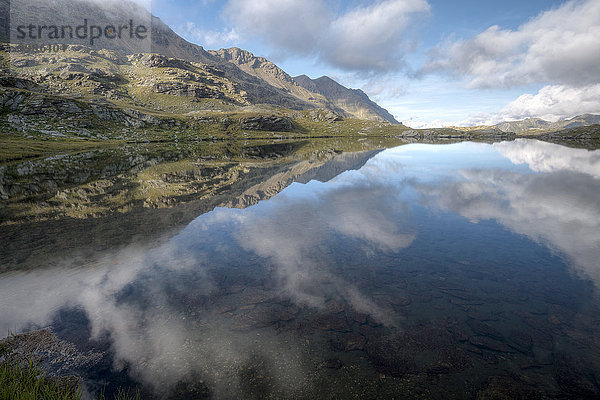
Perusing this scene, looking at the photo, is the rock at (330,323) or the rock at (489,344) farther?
the rock at (330,323)

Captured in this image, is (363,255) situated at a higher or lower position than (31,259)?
higher

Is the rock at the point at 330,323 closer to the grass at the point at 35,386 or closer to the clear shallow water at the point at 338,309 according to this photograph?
the clear shallow water at the point at 338,309

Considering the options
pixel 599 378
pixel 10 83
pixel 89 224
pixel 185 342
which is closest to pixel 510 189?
pixel 599 378

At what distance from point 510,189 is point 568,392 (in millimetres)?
37532

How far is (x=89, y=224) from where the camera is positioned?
25.1m

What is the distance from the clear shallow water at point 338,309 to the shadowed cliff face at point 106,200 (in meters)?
3.77

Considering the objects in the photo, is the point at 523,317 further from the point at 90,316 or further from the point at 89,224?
the point at 89,224

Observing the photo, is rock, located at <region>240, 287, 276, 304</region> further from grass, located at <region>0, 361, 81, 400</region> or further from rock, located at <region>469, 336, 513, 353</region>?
rock, located at <region>469, 336, 513, 353</region>

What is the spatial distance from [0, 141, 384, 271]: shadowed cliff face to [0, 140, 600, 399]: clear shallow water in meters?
3.77

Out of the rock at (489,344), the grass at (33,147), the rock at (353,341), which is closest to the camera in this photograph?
the rock at (489,344)

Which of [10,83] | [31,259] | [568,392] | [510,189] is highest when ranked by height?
[10,83]

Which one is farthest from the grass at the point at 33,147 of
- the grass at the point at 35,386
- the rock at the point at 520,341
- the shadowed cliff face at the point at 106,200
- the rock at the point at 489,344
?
the rock at the point at 520,341

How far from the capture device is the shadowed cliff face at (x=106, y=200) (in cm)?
2141

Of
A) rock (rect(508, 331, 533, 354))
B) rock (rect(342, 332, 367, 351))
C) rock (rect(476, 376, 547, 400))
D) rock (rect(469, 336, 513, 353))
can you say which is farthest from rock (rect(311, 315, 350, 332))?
rock (rect(508, 331, 533, 354))
